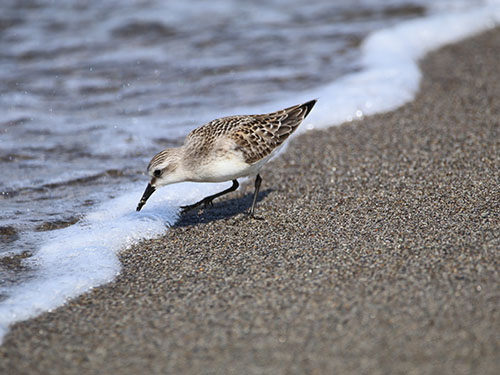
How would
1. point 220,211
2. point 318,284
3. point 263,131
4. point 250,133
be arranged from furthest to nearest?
1. point 220,211
2. point 263,131
3. point 250,133
4. point 318,284

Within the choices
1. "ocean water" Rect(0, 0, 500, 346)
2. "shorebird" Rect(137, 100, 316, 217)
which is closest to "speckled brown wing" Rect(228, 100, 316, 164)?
"shorebird" Rect(137, 100, 316, 217)

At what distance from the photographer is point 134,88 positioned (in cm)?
900

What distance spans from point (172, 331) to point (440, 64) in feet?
23.4

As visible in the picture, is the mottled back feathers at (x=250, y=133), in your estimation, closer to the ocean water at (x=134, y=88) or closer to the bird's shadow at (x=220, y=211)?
the bird's shadow at (x=220, y=211)

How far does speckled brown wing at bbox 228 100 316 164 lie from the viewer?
5090 mm

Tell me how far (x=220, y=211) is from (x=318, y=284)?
1.91m

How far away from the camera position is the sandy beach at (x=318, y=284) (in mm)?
3176

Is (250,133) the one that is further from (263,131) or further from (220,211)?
(220,211)

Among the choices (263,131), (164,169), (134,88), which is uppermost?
(134,88)

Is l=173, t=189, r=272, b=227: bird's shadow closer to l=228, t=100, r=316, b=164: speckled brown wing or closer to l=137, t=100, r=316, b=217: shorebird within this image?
l=137, t=100, r=316, b=217: shorebird

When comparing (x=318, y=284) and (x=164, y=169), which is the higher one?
(x=164, y=169)

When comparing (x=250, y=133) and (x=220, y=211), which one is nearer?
(x=250, y=133)

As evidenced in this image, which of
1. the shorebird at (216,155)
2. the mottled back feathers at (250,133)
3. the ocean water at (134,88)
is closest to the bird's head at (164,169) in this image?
the shorebird at (216,155)

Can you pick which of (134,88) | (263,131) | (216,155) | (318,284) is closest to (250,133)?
(263,131)
